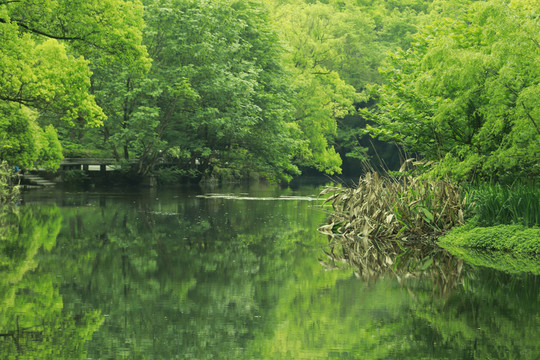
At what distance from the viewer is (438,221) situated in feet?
50.4

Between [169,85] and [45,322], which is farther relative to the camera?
[169,85]

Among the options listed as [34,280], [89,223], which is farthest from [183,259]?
[89,223]

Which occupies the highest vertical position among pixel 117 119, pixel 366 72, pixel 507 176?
pixel 366 72

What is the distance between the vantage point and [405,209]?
50.8 ft

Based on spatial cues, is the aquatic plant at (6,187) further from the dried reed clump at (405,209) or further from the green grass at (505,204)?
the green grass at (505,204)

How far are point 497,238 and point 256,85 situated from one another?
24.9 metres

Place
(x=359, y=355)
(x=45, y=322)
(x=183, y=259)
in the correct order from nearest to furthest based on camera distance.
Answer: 1. (x=359, y=355)
2. (x=45, y=322)
3. (x=183, y=259)

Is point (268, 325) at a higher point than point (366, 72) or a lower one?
lower

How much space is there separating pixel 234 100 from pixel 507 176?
76.8 feet

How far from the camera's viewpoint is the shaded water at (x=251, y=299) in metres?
6.20

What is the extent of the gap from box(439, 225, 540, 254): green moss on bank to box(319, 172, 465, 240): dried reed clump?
24.8 inches

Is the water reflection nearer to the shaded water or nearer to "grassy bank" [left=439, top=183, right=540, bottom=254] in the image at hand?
the shaded water

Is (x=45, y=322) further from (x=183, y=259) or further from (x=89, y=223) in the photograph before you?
(x=89, y=223)

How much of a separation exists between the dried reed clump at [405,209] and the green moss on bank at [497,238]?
2.07 ft
